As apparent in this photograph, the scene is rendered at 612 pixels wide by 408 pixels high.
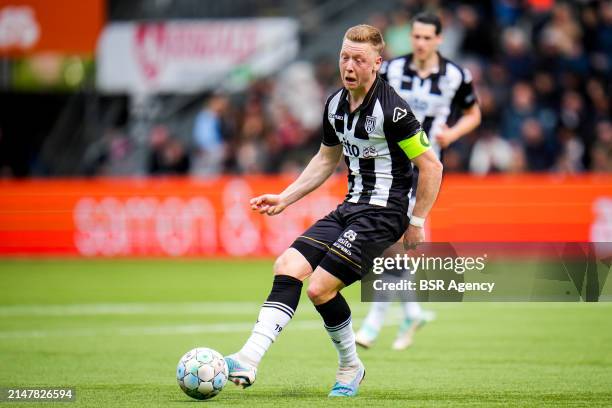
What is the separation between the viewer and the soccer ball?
7434 mm

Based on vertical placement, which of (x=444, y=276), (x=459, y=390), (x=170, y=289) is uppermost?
(x=444, y=276)

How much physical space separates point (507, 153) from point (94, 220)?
7.83 meters

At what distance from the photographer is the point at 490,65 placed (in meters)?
22.7

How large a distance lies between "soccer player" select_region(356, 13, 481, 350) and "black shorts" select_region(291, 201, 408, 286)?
2893 millimetres

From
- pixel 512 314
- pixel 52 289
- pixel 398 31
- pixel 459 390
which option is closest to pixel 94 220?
pixel 52 289

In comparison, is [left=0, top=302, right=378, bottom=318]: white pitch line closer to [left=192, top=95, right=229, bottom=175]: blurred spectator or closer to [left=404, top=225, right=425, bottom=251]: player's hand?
[left=404, top=225, right=425, bottom=251]: player's hand

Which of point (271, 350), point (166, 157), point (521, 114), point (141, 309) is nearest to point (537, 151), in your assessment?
point (521, 114)

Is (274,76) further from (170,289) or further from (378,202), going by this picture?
(378,202)

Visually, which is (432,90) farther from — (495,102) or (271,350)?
(495,102)

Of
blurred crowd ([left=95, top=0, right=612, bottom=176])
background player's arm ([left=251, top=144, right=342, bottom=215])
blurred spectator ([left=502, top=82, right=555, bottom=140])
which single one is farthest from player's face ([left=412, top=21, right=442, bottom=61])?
blurred spectator ([left=502, top=82, right=555, bottom=140])

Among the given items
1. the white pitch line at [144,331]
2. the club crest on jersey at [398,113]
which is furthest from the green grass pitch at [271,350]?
the club crest on jersey at [398,113]

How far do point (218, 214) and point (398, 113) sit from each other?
45.0 feet

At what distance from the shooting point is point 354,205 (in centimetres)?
802

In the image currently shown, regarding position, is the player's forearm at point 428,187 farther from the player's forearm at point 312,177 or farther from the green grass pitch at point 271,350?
the green grass pitch at point 271,350
